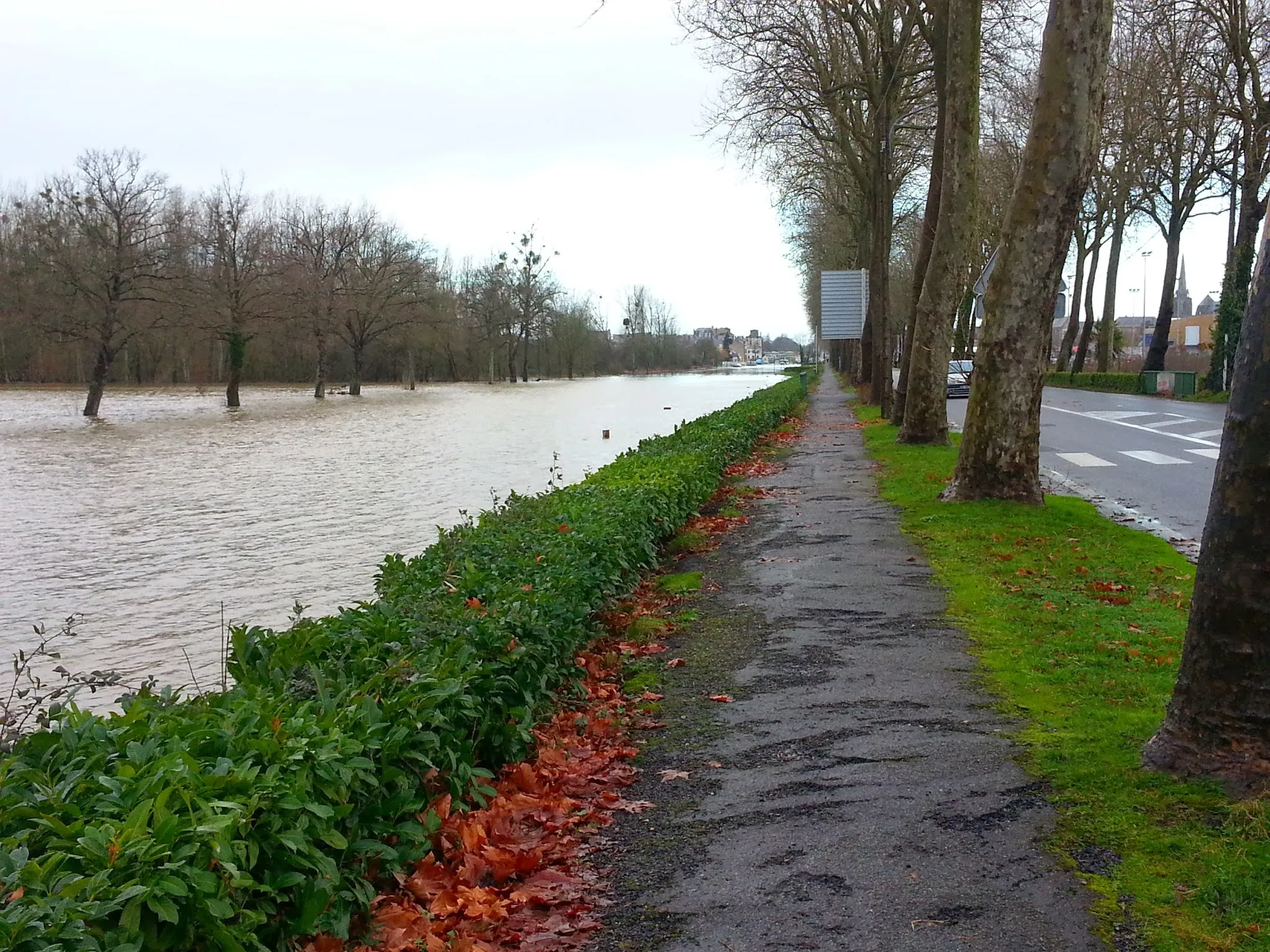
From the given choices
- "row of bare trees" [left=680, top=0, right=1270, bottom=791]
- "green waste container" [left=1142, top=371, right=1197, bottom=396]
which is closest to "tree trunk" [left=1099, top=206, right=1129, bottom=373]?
"row of bare trees" [left=680, top=0, right=1270, bottom=791]

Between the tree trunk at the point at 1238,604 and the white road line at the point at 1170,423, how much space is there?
74.3 ft

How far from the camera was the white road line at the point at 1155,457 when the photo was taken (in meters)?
18.0

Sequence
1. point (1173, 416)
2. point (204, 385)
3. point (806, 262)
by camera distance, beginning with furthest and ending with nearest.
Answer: point (204, 385) < point (806, 262) < point (1173, 416)

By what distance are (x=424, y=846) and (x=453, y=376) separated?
112 m

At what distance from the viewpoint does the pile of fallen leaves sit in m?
3.65

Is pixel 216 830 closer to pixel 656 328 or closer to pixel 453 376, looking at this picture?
pixel 453 376

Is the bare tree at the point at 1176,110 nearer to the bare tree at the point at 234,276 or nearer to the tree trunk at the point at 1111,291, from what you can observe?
the tree trunk at the point at 1111,291

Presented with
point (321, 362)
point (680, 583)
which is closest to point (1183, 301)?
point (321, 362)

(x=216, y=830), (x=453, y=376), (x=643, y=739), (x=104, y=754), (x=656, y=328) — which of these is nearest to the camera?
(x=216, y=830)

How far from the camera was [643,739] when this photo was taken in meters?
5.72

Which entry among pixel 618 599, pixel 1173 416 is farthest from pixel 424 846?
pixel 1173 416

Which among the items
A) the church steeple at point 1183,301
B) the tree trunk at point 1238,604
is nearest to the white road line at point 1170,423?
the tree trunk at point 1238,604

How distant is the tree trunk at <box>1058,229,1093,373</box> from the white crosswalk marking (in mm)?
18908

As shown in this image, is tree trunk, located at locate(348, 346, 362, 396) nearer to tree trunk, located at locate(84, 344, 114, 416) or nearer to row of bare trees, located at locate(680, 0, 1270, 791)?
tree trunk, located at locate(84, 344, 114, 416)
